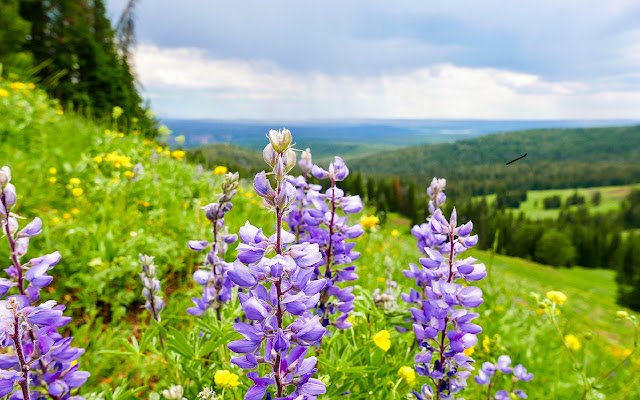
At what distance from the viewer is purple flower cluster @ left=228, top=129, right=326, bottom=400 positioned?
1052 mm

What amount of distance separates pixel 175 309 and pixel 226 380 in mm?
1400

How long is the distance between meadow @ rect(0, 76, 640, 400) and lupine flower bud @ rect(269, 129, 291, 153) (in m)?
0.22

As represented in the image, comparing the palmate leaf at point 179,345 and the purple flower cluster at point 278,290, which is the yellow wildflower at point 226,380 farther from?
the purple flower cluster at point 278,290

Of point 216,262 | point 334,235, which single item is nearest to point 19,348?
point 216,262

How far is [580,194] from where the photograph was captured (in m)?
145

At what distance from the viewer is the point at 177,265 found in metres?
3.49

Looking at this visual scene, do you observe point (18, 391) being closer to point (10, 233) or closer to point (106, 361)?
point (10, 233)

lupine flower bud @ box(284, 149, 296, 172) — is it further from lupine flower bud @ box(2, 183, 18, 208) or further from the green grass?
the green grass

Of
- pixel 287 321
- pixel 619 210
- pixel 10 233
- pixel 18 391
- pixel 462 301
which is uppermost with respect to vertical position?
pixel 10 233

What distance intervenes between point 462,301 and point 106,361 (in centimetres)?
234

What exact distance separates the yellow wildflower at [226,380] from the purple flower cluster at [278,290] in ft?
1.73

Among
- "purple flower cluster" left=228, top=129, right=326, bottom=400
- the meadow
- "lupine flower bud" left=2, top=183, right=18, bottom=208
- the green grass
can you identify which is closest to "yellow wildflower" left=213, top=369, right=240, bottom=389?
the meadow

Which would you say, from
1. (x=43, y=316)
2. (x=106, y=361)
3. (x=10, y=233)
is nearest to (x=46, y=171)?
(x=106, y=361)

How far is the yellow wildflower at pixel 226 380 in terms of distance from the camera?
1585mm
